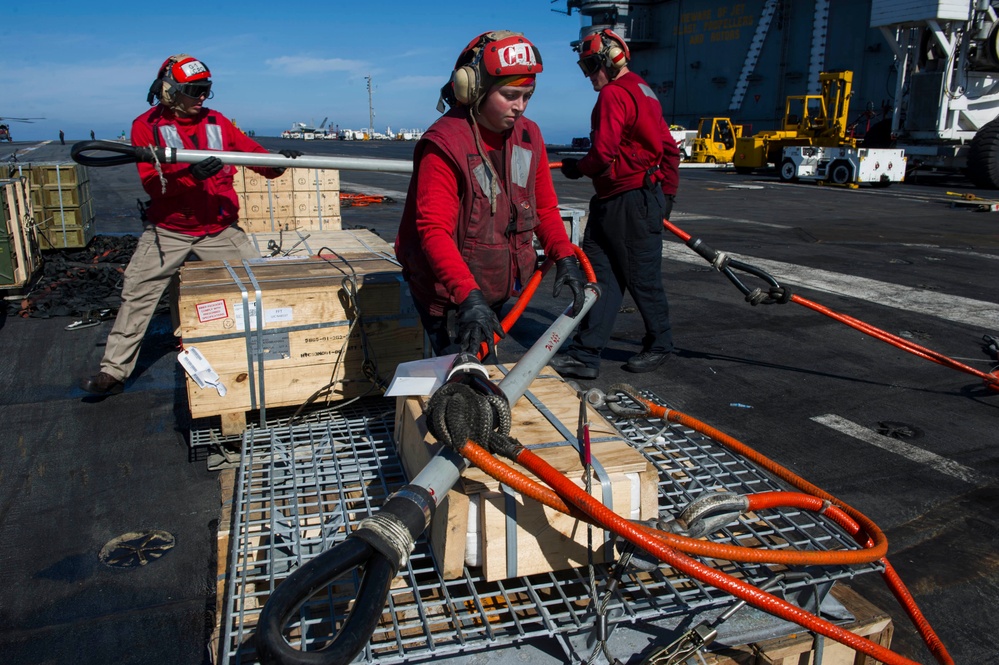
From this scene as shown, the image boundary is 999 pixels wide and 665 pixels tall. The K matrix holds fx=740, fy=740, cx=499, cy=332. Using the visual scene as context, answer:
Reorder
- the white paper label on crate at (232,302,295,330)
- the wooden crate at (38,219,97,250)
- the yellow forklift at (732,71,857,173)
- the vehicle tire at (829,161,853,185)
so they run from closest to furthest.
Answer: the white paper label on crate at (232,302,295,330) → the wooden crate at (38,219,97,250) → the vehicle tire at (829,161,853,185) → the yellow forklift at (732,71,857,173)

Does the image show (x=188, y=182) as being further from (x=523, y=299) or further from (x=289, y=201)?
(x=289, y=201)

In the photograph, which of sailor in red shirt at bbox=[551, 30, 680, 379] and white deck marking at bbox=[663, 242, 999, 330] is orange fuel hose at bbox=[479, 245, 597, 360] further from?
white deck marking at bbox=[663, 242, 999, 330]

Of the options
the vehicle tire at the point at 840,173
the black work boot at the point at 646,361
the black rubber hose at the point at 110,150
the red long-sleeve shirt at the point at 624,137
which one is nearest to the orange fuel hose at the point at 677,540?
the black rubber hose at the point at 110,150

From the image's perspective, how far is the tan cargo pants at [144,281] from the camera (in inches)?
195

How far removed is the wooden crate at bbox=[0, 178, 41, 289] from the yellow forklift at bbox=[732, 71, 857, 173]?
85.6ft

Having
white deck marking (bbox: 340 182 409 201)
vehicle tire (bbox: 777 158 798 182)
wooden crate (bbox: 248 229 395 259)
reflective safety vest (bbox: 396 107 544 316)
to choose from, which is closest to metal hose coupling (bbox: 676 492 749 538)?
reflective safety vest (bbox: 396 107 544 316)

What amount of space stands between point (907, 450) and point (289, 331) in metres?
3.73

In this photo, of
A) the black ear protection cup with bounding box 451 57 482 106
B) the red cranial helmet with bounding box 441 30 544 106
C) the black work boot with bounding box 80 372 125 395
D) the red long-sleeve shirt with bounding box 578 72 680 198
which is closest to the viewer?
the red cranial helmet with bounding box 441 30 544 106

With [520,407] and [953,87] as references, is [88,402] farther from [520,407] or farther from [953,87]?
[953,87]

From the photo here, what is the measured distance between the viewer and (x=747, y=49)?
4175cm

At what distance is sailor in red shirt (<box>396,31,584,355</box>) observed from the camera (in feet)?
9.66

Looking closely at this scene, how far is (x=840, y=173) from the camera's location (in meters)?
24.7

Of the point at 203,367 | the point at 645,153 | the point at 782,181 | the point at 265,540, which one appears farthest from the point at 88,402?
the point at 782,181

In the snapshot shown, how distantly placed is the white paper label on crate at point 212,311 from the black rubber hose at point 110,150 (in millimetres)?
1091
